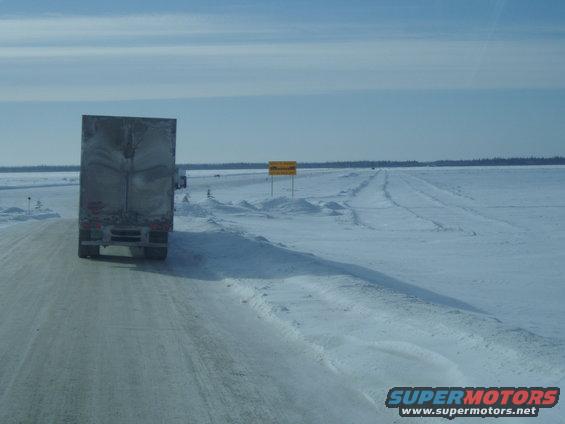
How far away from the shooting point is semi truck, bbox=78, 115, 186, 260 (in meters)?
→ 20.3

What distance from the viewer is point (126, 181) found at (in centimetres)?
2033

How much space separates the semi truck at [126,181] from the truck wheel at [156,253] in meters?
0.18

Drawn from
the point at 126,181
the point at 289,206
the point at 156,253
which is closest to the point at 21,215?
the point at 289,206

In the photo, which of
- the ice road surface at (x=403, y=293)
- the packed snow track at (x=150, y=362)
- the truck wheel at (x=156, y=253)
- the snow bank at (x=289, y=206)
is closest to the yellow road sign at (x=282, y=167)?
the snow bank at (x=289, y=206)

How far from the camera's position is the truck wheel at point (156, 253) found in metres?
20.7

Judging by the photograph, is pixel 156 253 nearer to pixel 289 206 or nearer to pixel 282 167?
pixel 289 206

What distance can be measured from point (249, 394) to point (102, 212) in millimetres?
12962

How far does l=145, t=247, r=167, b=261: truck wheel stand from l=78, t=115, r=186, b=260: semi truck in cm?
18

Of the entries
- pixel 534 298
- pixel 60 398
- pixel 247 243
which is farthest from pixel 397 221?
pixel 60 398

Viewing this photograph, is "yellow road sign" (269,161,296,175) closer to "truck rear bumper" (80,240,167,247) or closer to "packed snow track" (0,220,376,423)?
"truck rear bumper" (80,240,167,247)

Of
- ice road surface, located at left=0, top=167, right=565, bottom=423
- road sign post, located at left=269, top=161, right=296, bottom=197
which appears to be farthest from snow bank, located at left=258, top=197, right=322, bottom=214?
ice road surface, located at left=0, top=167, right=565, bottom=423

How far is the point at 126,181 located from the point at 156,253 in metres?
1.98

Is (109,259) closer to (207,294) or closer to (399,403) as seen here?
(207,294)

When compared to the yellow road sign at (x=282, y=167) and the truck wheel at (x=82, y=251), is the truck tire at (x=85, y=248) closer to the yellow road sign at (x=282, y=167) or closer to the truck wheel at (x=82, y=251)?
the truck wheel at (x=82, y=251)
